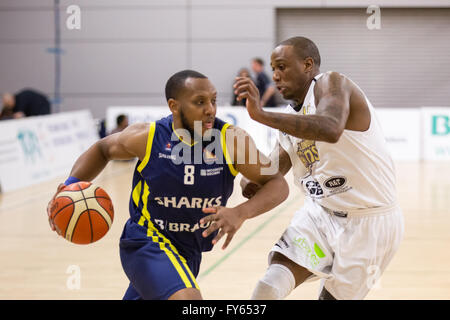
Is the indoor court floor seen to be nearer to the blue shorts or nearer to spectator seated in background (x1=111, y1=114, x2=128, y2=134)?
the blue shorts

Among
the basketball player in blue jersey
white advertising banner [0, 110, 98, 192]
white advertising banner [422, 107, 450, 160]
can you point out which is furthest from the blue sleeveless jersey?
white advertising banner [422, 107, 450, 160]

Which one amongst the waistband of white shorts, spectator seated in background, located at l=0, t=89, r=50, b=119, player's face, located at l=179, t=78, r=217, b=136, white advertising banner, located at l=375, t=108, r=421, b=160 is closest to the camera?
player's face, located at l=179, t=78, r=217, b=136

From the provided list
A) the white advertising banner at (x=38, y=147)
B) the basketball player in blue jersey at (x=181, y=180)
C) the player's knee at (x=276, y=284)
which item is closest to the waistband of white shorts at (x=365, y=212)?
the player's knee at (x=276, y=284)

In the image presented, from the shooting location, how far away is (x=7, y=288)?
565 cm

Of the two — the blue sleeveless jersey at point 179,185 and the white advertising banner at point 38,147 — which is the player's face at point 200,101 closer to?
the blue sleeveless jersey at point 179,185

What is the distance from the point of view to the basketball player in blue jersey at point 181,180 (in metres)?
3.33

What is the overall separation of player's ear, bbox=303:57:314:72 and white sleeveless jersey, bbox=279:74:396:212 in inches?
3.5

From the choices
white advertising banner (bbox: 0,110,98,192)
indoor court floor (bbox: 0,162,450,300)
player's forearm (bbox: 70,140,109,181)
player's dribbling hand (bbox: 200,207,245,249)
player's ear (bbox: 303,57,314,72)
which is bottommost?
indoor court floor (bbox: 0,162,450,300)

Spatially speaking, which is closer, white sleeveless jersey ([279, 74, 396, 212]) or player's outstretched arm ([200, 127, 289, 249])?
player's outstretched arm ([200, 127, 289, 249])

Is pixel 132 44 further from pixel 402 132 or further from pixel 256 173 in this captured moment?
pixel 256 173

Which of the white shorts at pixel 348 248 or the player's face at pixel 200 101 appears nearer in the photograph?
the player's face at pixel 200 101

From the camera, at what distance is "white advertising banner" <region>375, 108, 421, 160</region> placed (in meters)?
14.1

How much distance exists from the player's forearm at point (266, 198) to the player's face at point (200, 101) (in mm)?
425
